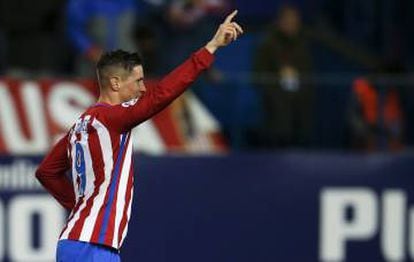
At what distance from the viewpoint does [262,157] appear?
12344 millimetres

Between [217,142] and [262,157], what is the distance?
17.8 inches

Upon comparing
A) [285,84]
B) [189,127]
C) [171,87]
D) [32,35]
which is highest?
[32,35]

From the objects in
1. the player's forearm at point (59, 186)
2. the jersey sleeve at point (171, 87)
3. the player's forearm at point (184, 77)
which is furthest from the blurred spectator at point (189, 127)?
the player's forearm at point (184, 77)

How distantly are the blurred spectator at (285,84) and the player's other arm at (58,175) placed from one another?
14.1ft

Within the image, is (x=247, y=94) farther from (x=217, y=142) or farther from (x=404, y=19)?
(x=404, y=19)

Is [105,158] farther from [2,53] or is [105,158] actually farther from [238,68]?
[238,68]

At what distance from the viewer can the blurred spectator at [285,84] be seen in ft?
40.4

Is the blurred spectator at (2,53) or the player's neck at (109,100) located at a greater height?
the blurred spectator at (2,53)

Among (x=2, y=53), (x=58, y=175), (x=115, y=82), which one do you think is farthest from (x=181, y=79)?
(x=2, y=53)

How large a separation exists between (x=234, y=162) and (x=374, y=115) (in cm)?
132

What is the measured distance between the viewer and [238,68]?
14000mm

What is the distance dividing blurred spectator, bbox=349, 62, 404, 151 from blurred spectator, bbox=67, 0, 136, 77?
6.70 ft

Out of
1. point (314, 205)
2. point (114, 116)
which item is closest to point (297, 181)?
point (314, 205)

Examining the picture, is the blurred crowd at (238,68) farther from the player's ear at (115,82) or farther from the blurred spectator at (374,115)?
the player's ear at (115,82)
